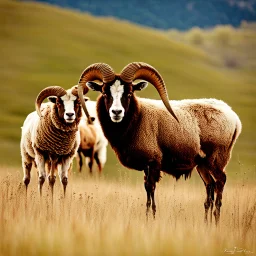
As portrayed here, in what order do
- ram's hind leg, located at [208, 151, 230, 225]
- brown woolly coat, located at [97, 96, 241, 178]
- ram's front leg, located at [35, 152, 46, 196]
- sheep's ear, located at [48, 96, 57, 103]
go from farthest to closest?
sheep's ear, located at [48, 96, 57, 103]
ram's front leg, located at [35, 152, 46, 196]
ram's hind leg, located at [208, 151, 230, 225]
brown woolly coat, located at [97, 96, 241, 178]

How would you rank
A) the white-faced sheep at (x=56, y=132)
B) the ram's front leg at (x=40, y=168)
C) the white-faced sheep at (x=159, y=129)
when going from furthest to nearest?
the ram's front leg at (x=40, y=168)
the white-faced sheep at (x=56, y=132)
the white-faced sheep at (x=159, y=129)

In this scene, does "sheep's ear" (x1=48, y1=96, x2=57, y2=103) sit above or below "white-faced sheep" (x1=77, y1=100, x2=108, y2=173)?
above

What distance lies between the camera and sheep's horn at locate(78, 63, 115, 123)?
445 inches

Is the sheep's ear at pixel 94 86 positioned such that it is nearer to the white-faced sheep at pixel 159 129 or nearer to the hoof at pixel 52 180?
the white-faced sheep at pixel 159 129

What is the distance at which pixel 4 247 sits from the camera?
25.6ft

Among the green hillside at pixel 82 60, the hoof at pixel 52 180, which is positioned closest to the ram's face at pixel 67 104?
the hoof at pixel 52 180

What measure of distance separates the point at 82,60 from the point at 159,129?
6018 cm

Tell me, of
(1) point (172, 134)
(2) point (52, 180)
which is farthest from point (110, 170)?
(1) point (172, 134)

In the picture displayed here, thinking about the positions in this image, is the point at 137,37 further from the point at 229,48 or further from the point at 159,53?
the point at 229,48

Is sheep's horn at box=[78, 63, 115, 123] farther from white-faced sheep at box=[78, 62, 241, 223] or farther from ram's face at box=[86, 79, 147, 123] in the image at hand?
ram's face at box=[86, 79, 147, 123]

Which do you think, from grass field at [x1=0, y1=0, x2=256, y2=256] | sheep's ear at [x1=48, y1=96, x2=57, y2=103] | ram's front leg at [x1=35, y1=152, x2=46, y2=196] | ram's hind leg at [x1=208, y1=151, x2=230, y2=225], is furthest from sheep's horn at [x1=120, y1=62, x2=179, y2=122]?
ram's front leg at [x1=35, y1=152, x2=46, y2=196]

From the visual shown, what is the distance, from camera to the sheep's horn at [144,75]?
11.4m

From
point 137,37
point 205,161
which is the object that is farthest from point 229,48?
point 205,161

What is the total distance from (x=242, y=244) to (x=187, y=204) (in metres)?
4.00
